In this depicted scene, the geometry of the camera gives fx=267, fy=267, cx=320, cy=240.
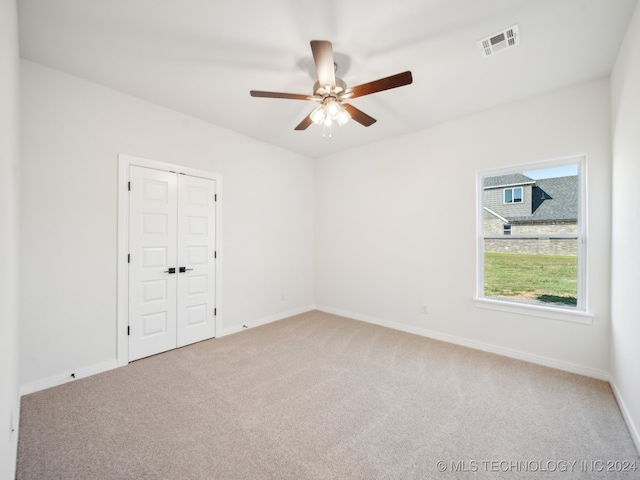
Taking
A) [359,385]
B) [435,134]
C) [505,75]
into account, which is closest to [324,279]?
[359,385]

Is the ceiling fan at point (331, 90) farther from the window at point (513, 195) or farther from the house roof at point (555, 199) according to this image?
the house roof at point (555, 199)

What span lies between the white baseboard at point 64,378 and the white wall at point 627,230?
173 inches

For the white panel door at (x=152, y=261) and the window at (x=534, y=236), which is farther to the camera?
the white panel door at (x=152, y=261)

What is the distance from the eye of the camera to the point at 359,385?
2529mm

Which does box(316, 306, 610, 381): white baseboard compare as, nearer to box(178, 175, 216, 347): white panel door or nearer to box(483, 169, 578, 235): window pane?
box(483, 169, 578, 235): window pane

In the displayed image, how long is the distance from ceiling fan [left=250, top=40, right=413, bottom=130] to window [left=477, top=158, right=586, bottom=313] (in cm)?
199

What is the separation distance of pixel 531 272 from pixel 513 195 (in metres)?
0.93

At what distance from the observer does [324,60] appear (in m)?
1.90

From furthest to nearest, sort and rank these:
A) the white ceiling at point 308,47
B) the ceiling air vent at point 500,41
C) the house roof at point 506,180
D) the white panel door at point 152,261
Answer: the house roof at point 506,180, the white panel door at point 152,261, the ceiling air vent at point 500,41, the white ceiling at point 308,47

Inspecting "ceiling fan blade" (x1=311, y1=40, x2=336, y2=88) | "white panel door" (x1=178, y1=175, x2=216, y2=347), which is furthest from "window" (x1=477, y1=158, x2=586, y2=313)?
"white panel door" (x1=178, y1=175, x2=216, y2=347)

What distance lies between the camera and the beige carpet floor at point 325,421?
63.9 inches

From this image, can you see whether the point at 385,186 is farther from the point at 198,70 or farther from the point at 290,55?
the point at 198,70

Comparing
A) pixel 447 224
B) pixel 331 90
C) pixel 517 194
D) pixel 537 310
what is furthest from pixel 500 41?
pixel 537 310

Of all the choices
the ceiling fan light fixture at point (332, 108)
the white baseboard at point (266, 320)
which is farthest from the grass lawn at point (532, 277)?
the white baseboard at point (266, 320)
